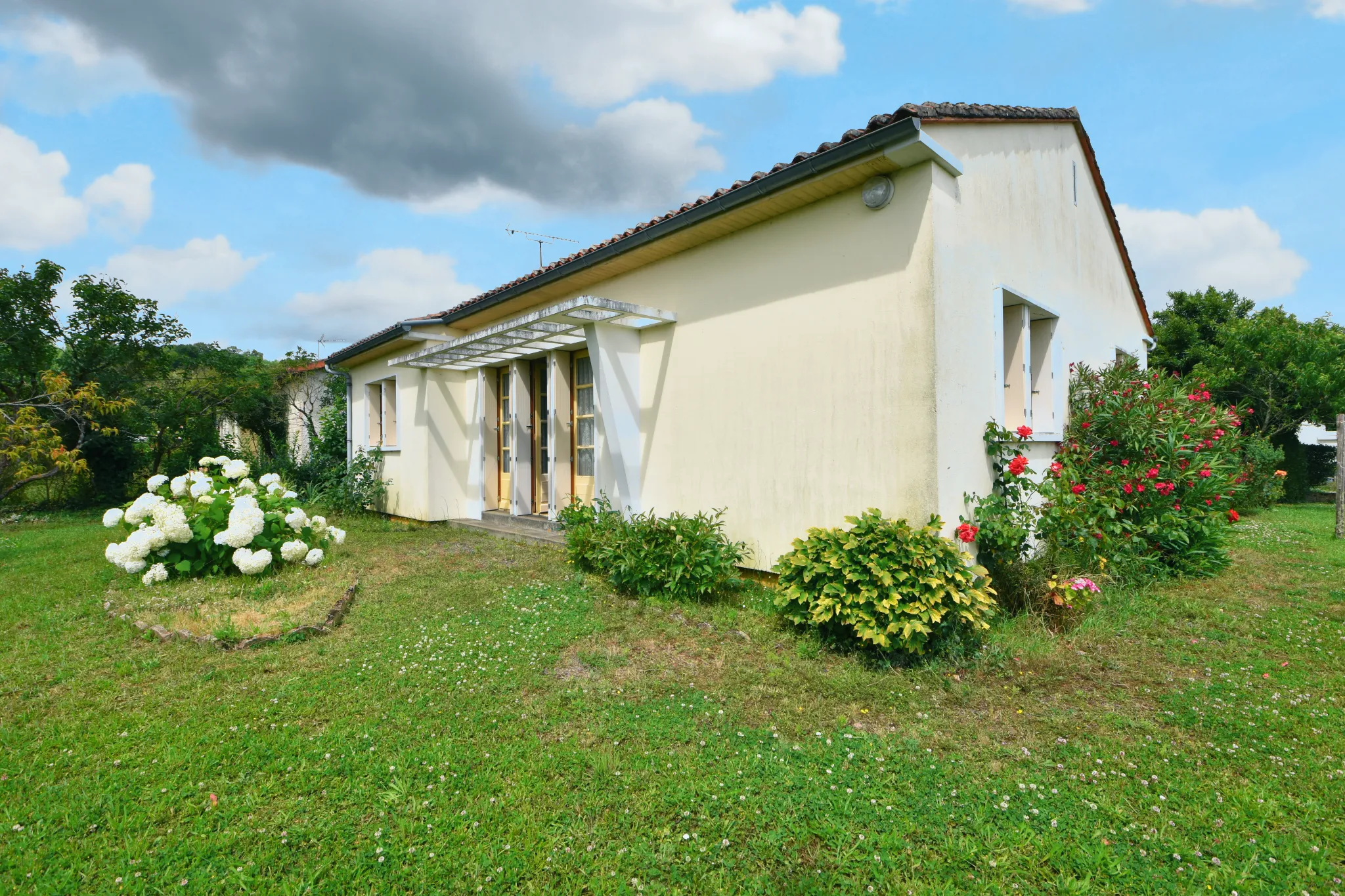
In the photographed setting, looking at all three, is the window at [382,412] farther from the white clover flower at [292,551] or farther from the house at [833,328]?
the white clover flower at [292,551]

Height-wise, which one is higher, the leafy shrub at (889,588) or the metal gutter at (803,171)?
the metal gutter at (803,171)

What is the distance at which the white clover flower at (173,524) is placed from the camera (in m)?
5.68

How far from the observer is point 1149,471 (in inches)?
225

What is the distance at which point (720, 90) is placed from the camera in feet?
20.8

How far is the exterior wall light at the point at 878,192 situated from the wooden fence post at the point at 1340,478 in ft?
28.1

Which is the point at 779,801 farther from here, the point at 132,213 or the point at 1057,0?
the point at 132,213

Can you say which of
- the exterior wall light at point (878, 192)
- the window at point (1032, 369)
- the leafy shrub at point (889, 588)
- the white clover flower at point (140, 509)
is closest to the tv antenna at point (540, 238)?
the white clover flower at point (140, 509)

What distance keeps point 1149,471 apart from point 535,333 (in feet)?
21.7

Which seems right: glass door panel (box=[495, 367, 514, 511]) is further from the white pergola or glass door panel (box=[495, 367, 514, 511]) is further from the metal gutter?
the metal gutter

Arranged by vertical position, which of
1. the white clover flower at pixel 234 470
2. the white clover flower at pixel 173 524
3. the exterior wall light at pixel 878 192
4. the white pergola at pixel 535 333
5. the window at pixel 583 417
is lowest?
the white clover flower at pixel 173 524

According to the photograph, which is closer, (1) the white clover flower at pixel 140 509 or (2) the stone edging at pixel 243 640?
(2) the stone edging at pixel 243 640

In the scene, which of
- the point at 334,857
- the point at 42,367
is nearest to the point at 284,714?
the point at 334,857

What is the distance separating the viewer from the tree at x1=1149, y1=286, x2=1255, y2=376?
1549 cm

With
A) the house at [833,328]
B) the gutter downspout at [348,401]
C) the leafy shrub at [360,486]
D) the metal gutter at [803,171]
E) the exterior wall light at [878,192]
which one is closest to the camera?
the metal gutter at [803,171]
